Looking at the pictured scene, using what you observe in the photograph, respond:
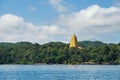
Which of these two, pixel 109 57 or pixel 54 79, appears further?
pixel 109 57

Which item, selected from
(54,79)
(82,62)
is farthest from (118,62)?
(54,79)

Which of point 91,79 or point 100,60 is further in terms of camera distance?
point 100,60

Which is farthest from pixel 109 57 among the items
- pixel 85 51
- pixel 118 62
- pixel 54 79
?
pixel 54 79

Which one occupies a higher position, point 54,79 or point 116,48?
point 116,48

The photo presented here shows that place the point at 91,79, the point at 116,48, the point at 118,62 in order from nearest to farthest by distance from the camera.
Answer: the point at 91,79 → the point at 118,62 → the point at 116,48

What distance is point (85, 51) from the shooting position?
19225 centimetres

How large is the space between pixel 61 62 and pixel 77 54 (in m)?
8.18

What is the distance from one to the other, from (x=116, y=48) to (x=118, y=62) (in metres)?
13.2

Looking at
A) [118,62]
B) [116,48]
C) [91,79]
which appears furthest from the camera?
[116,48]

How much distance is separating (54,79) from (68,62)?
391 feet

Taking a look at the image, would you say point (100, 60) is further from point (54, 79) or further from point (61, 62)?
point (54, 79)

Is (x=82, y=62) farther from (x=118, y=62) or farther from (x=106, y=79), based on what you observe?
(x=106, y=79)

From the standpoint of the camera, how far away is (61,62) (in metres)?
193

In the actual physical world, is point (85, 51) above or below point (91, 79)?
above
